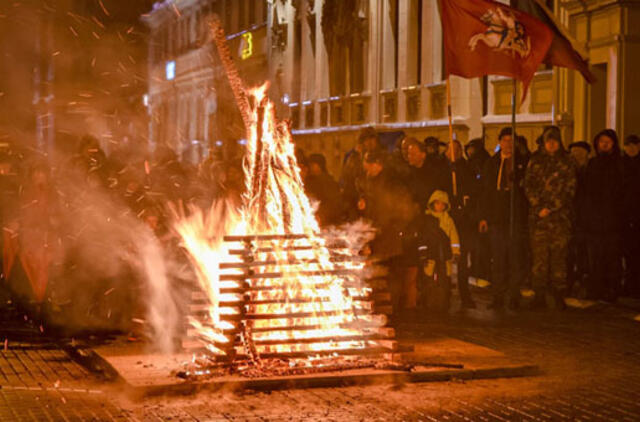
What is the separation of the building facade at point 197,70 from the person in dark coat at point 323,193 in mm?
28229

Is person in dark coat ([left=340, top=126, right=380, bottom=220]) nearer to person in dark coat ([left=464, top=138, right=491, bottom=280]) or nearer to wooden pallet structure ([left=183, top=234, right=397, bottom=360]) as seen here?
person in dark coat ([left=464, top=138, right=491, bottom=280])

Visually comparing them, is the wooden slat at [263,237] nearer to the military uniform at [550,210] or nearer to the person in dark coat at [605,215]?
the military uniform at [550,210]

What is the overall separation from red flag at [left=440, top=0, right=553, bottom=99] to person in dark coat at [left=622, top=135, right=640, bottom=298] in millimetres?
1642

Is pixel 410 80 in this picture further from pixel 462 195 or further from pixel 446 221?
pixel 446 221

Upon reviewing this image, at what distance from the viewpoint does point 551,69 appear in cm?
2372

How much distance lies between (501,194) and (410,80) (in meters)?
17.5

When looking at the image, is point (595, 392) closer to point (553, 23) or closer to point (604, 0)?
point (553, 23)

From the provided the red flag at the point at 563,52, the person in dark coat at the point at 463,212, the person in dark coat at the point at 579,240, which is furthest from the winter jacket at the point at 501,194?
the red flag at the point at 563,52

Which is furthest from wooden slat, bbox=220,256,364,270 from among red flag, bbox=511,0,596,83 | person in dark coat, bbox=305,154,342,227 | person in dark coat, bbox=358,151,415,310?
red flag, bbox=511,0,596,83

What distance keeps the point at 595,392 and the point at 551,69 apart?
615 inches

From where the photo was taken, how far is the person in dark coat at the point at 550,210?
13992 millimetres

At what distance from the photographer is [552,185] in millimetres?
14000

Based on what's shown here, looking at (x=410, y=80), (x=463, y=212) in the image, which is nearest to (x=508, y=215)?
(x=463, y=212)

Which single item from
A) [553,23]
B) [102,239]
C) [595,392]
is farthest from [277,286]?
[553,23]
